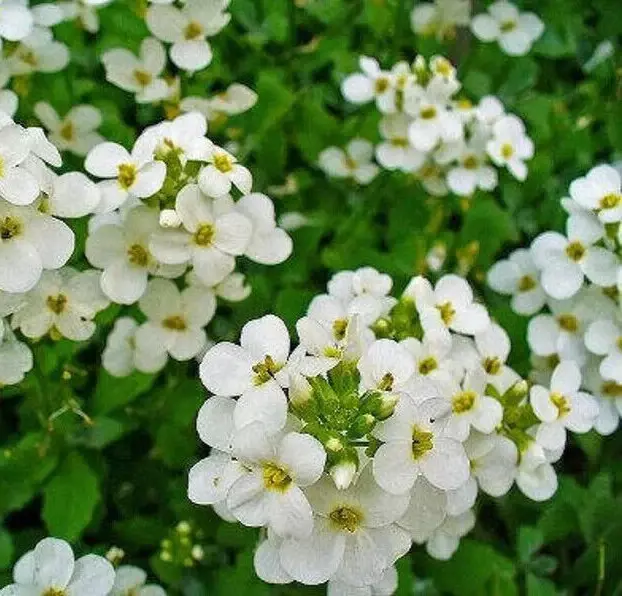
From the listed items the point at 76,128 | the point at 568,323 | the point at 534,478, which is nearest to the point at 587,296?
the point at 568,323

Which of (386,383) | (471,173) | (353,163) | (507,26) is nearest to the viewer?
(386,383)

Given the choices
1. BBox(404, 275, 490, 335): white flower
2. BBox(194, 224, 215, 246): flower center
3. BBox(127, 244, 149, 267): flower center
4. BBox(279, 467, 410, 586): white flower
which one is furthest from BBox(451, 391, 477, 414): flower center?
BBox(127, 244, 149, 267): flower center

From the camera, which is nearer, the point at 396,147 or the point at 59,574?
the point at 59,574

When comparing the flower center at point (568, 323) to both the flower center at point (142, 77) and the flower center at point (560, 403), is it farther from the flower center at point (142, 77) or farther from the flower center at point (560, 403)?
the flower center at point (142, 77)

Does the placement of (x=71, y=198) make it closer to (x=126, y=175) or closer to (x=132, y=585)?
(x=126, y=175)

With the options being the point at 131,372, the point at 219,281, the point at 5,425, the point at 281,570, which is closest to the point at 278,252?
the point at 219,281

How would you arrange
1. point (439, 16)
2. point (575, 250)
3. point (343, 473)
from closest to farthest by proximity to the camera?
1. point (343, 473)
2. point (575, 250)
3. point (439, 16)

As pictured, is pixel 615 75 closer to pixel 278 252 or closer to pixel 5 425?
pixel 278 252
